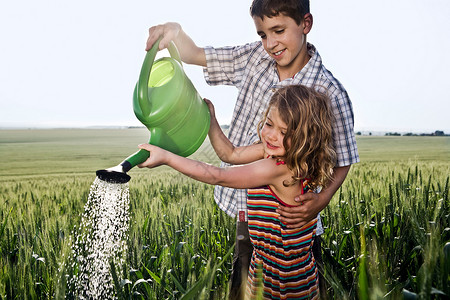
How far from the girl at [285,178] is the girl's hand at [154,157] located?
0.01 m

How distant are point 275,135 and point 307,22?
0.60 m

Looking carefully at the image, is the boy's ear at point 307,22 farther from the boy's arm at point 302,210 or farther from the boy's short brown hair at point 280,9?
the boy's arm at point 302,210

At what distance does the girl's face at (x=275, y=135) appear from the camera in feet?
4.69

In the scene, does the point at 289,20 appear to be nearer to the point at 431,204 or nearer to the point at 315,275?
the point at 315,275

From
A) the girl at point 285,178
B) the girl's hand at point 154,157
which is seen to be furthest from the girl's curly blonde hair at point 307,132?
the girl's hand at point 154,157

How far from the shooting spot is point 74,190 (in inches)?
169

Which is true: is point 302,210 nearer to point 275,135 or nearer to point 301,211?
point 301,211

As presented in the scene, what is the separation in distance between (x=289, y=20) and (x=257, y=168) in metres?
0.64

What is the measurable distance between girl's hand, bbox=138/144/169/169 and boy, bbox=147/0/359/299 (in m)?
0.48

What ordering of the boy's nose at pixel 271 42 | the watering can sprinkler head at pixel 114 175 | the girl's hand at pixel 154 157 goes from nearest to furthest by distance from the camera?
the watering can sprinkler head at pixel 114 175, the girl's hand at pixel 154 157, the boy's nose at pixel 271 42

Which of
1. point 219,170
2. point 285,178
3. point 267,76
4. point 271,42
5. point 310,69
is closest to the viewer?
point 219,170

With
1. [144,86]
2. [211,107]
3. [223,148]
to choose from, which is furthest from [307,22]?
[144,86]

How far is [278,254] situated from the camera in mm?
1500

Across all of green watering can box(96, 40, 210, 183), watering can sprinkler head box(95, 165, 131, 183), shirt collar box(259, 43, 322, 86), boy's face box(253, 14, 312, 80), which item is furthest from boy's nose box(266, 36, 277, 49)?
watering can sprinkler head box(95, 165, 131, 183)
